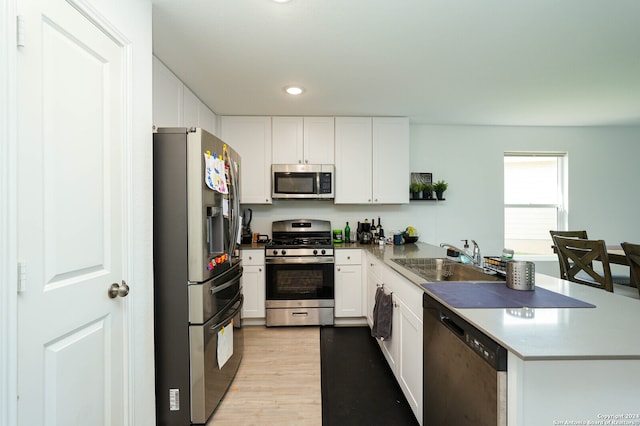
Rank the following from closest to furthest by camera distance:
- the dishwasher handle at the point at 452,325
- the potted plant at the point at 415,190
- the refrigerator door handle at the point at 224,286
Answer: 1. the dishwasher handle at the point at 452,325
2. the refrigerator door handle at the point at 224,286
3. the potted plant at the point at 415,190

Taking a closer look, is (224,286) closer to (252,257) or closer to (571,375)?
(252,257)

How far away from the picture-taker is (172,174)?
1626mm

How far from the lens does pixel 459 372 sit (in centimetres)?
117

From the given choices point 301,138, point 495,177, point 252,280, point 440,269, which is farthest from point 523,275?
point 495,177

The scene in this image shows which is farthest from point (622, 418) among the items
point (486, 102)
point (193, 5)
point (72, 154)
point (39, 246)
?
point (486, 102)

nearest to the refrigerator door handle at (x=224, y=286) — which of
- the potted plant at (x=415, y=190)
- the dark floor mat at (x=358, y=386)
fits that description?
the dark floor mat at (x=358, y=386)

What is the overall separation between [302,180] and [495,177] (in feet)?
8.69

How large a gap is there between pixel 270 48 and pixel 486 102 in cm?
236

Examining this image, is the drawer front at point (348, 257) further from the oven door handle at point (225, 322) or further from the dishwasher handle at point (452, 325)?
the dishwasher handle at point (452, 325)

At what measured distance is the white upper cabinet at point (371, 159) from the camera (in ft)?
11.3

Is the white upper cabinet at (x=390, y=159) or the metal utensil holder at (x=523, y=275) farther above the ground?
the white upper cabinet at (x=390, y=159)

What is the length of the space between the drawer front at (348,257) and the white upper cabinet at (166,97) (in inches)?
80.9

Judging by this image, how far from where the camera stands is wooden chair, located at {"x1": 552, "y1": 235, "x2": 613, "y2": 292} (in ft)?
7.06

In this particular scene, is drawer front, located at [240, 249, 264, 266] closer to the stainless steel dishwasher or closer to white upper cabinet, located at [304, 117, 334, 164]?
white upper cabinet, located at [304, 117, 334, 164]
